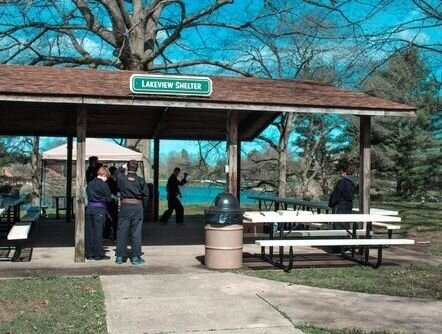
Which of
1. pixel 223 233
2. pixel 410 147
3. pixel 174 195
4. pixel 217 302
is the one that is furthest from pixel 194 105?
pixel 410 147

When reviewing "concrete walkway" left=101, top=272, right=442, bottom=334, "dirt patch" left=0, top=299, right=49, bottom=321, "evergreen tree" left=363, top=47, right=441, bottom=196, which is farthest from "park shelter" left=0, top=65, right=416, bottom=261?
"evergreen tree" left=363, top=47, right=441, bottom=196

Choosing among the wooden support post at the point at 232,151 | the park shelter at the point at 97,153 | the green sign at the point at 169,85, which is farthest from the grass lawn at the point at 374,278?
the park shelter at the point at 97,153

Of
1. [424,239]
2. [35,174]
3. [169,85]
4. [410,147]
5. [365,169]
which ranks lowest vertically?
[424,239]

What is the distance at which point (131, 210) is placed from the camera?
34.6 ft

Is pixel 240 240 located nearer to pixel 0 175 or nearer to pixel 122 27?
pixel 122 27

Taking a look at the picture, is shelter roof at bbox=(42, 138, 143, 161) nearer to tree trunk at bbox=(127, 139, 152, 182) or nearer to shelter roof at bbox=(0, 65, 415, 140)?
shelter roof at bbox=(0, 65, 415, 140)

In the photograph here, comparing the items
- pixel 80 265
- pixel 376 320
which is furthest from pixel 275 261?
pixel 376 320

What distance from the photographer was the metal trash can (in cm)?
1008

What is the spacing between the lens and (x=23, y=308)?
7.20 meters

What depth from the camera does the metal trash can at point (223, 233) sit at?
1008 centimetres

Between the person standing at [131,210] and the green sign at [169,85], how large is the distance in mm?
1324

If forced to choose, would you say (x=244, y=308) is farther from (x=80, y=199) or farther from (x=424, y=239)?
(x=424, y=239)

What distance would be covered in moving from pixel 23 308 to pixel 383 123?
42462 millimetres

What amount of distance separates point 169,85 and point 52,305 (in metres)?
4.63
